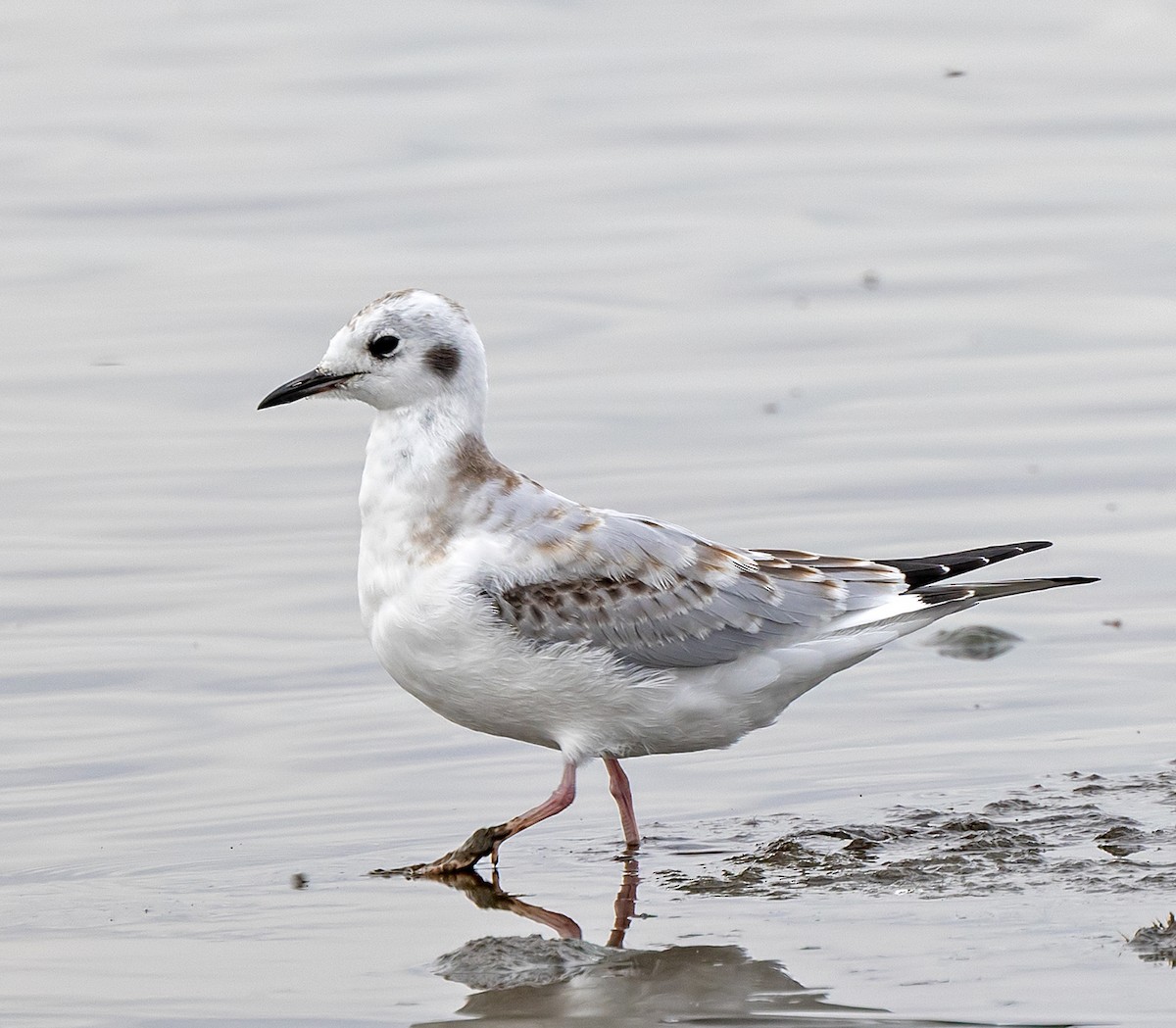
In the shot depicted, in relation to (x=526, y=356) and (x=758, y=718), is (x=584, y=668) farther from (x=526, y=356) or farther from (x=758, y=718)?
(x=526, y=356)

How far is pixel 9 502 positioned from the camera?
1204cm

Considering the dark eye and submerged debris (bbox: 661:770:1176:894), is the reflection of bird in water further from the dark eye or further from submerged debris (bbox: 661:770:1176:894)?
the dark eye

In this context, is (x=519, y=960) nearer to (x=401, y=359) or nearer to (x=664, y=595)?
(x=664, y=595)

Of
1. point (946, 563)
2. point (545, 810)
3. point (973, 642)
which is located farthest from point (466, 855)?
point (973, 642)

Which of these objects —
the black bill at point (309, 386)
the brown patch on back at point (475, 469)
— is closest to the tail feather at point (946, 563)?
the brown patch on back at point (475, 469)

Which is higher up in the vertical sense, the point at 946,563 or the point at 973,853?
the point at 946,563

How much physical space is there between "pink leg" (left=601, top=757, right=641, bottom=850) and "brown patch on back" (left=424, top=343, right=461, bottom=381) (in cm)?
139

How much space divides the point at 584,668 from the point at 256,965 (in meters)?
1.55

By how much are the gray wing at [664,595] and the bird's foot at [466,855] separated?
0.63 meters

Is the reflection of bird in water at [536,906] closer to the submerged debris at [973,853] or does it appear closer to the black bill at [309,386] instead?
the submerged debris at [973,853]

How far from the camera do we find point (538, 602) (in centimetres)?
766

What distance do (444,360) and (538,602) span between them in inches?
36.6

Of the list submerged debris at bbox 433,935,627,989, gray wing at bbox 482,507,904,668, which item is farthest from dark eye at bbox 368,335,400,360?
submerged debris at bbox 433,935,627,989

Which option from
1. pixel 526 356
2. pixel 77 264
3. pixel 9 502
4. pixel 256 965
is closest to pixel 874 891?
pixel 256 965
